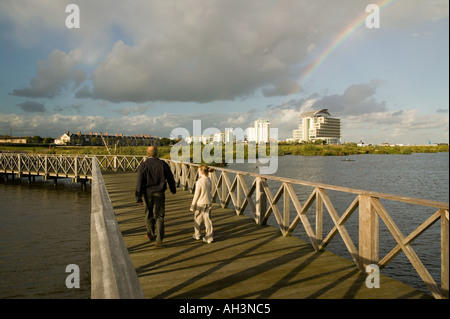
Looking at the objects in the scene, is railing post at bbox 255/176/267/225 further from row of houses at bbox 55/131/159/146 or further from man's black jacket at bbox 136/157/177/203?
row of houses at bbox 55/131/159/146

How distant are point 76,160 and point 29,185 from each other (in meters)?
8.21

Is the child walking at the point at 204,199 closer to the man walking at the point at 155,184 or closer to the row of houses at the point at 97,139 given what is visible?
the man walking at the point at 155,184

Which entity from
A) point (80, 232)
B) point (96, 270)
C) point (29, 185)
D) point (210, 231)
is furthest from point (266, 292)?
point (29, 185)

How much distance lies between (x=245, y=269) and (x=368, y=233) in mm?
1764

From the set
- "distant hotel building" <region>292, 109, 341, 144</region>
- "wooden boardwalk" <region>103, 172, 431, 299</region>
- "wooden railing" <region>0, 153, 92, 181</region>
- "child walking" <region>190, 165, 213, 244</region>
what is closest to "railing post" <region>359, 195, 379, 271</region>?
"wooden boardwalk" <region>103, 172, 431, 299</region>

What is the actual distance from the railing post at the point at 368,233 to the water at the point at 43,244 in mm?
7079

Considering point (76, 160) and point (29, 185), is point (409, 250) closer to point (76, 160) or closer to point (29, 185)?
point (76, 160)

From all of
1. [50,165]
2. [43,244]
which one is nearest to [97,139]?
[50,165]

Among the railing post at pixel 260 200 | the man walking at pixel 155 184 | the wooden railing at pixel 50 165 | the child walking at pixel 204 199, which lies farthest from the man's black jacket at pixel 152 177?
the wooden railing at pixel 50 165

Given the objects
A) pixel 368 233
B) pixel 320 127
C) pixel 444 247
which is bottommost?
pixel 368 233

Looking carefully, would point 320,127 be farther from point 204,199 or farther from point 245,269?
point 245,269

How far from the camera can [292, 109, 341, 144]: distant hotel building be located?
576ft

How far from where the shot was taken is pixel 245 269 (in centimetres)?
477
